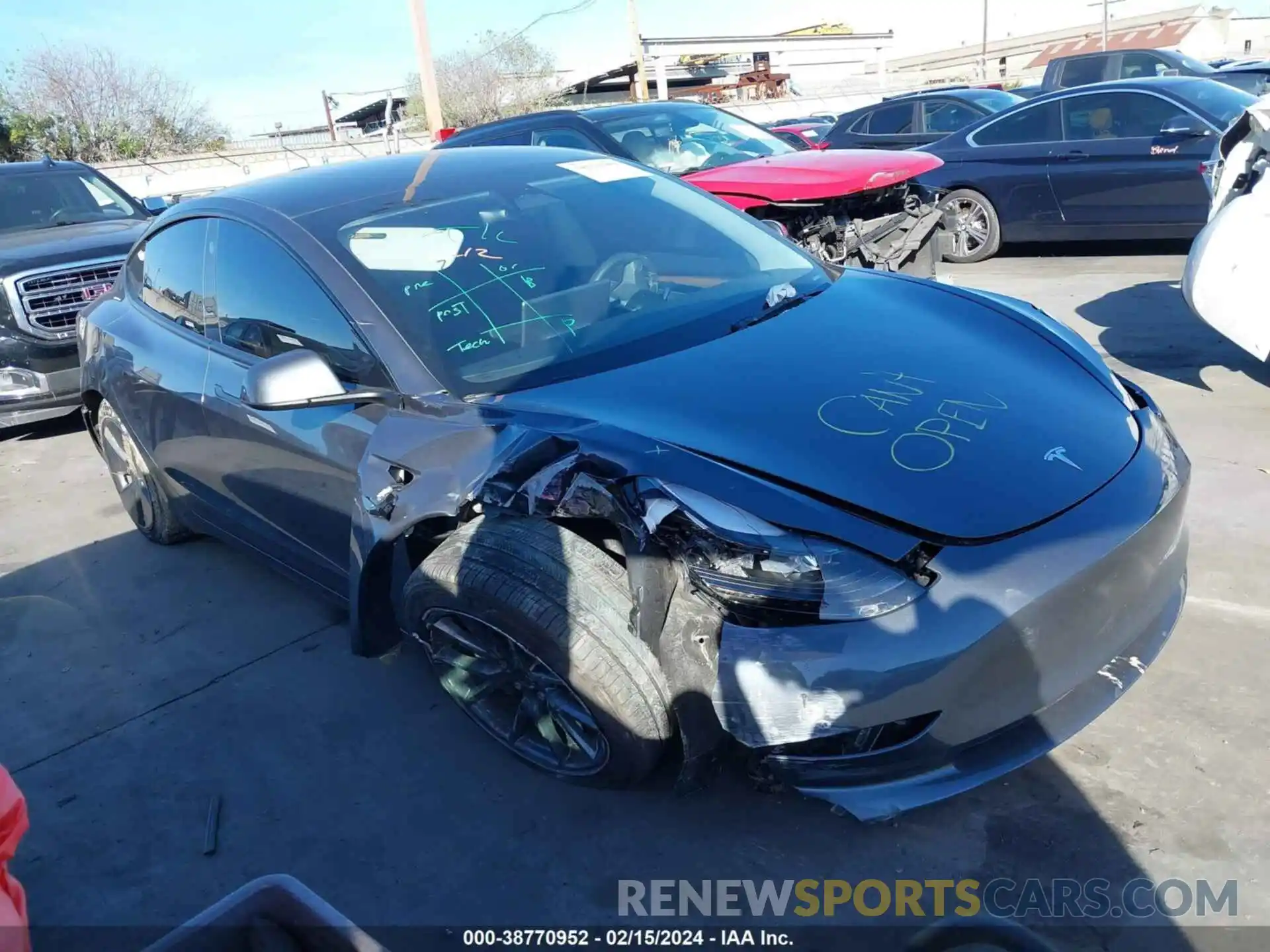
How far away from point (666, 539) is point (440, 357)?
0.99 meters

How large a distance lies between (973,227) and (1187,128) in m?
1.84

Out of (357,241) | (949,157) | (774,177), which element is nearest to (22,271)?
(357,241)

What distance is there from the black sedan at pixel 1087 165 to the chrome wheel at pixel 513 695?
6090 mm

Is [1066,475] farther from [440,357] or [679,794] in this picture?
[440,357]

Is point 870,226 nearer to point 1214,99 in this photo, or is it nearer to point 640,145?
point 640,145

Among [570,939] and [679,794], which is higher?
[679,794]

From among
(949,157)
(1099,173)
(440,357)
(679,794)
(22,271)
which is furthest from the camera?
(949,157)

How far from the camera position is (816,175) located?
622cm

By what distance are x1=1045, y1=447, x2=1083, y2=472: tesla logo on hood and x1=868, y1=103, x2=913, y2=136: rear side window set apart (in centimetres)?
938

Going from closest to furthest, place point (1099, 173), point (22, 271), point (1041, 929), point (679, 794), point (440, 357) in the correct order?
point (1041, 929)
point (679, 794)
point (440, 357)
point (22, 271)
point (1099, 173)

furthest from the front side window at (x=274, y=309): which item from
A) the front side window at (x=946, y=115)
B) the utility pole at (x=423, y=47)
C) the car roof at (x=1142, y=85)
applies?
the utility pole at (x=423, y=47)

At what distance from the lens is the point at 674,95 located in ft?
128

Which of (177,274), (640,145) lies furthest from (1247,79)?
(177,274)

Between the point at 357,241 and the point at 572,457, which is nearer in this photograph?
the point at 572,457
